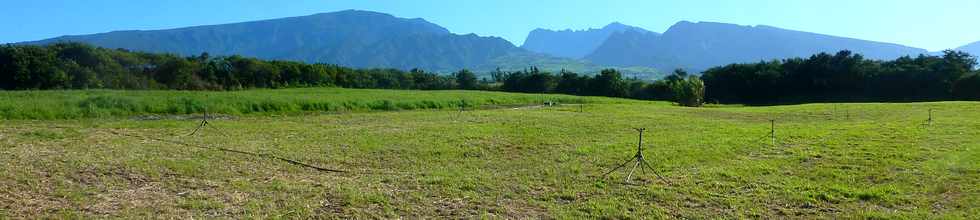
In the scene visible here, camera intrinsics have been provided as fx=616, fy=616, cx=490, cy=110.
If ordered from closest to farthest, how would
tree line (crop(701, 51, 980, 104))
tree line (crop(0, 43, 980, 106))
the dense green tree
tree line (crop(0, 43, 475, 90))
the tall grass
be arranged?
the tall grass < tree line (crop(0, 43, 475, 90)) < tree line (crop(0, 43, 980, 106)) < tree line (crop(701, 51, 980, 104)) < the dense green tree

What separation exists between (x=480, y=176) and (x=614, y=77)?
84.6 m

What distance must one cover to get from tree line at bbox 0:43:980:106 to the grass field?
1970 inches

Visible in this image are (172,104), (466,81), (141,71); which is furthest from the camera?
(466,81)

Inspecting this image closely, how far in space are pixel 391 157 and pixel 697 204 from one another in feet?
26.7

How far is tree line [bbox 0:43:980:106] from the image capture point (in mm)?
63125

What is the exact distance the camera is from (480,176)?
1262 cm

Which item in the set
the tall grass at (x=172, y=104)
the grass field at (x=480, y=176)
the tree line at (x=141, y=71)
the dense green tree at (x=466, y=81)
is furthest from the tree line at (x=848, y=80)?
the grass field at (x=480, y=176)

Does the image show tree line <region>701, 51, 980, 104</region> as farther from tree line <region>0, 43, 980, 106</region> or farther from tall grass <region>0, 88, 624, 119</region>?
tall grass <region>0, 88, 624, 119</region>

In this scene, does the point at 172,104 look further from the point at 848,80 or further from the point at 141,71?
the point at 848,80

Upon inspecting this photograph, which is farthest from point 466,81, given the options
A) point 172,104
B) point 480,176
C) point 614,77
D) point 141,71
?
point 480,176

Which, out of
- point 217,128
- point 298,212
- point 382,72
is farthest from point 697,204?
point 382,72

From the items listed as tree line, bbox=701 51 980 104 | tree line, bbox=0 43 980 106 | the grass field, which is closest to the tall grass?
the grass field

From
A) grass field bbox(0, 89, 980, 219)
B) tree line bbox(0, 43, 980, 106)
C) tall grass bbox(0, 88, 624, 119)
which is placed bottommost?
grass field bbox(0, 89, 980, 219)

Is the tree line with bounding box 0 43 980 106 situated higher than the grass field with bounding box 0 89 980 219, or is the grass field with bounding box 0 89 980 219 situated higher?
the tree line with bounding box 0 43 980 106
